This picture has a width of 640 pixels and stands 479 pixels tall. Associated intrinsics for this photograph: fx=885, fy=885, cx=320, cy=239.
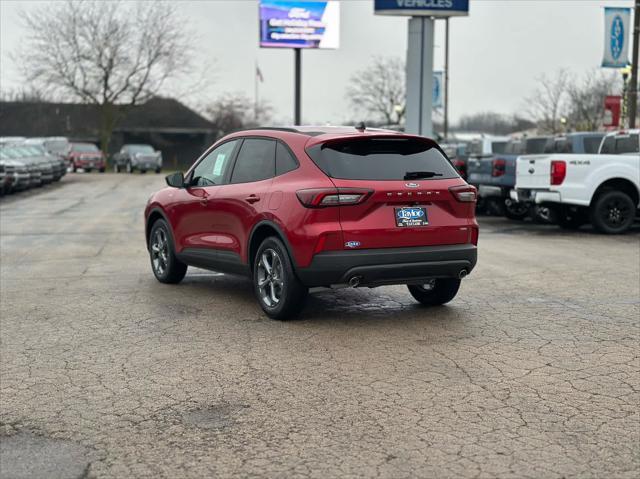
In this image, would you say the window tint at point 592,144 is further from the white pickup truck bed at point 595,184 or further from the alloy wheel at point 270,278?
the alloy wheel at point 270,278

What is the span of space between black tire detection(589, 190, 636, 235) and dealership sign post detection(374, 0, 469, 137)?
11725 mm

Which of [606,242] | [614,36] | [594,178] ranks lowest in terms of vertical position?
[606,242]

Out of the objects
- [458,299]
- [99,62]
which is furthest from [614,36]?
[99,62]

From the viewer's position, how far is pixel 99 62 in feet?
199

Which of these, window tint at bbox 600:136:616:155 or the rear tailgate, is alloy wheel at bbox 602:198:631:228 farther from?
the rear tailgate

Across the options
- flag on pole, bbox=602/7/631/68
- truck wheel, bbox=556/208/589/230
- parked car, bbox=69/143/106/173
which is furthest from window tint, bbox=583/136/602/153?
parked car, bbox=69/143/106/173

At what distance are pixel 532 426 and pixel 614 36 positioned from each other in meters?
22.0

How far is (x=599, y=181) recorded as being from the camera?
1523 cm

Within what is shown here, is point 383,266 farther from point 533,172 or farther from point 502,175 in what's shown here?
point 502,175

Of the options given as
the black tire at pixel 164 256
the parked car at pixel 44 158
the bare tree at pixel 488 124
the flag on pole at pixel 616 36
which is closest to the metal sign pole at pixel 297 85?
the parked car at pixel 44 158

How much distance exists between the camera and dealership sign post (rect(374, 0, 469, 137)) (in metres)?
26.7

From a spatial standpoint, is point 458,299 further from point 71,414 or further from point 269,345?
point 71,414

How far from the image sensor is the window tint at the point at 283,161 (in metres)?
7.60

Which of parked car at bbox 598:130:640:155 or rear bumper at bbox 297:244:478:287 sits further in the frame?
parked car at bbox 598:130:640:155
